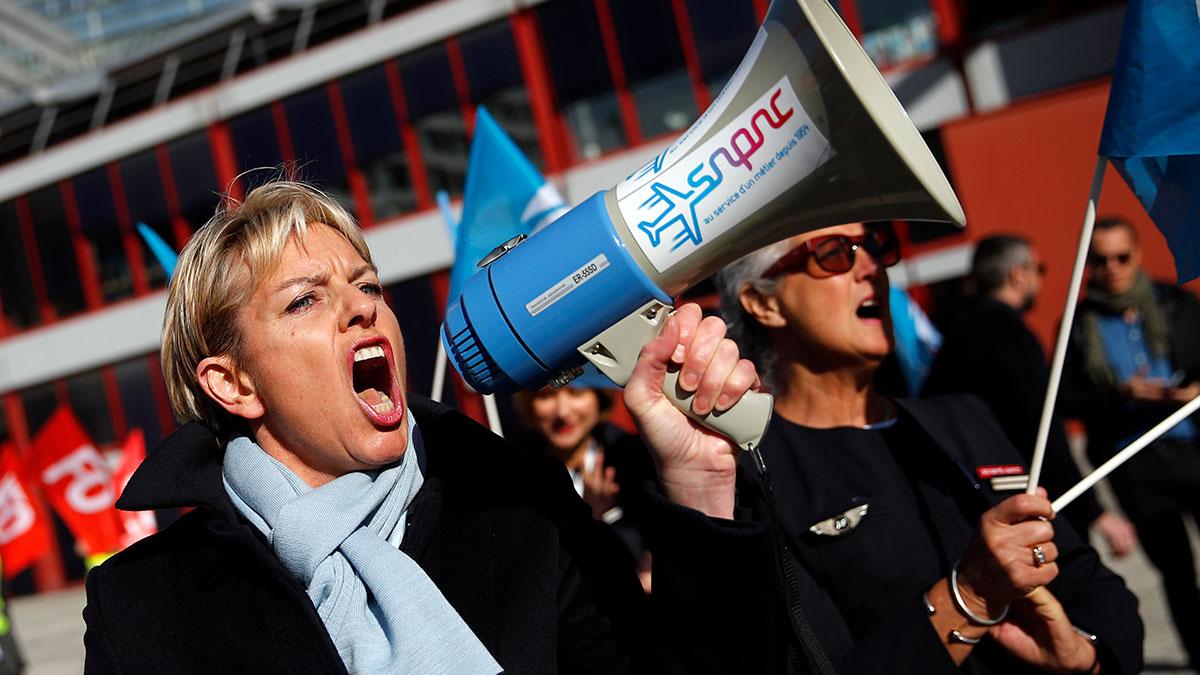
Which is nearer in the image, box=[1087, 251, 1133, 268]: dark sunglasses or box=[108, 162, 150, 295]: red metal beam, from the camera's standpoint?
box=[1087, 251, 1133, 268]: dark sunglasses

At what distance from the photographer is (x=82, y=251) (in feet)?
56.2

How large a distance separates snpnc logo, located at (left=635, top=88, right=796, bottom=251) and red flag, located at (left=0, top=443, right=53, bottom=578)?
738cm

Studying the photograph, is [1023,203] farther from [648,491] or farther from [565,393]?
[648,491]

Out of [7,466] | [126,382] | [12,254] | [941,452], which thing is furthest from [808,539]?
[12,254]

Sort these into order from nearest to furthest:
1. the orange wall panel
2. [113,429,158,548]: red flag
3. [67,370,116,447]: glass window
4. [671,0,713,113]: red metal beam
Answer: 1. [113,429,158,548]: red flag
2. the orange wall panel
3. [671,0,713,113]: red metal beam
4. [67,370,116,447]: glass window

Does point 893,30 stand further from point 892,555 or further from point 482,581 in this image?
point 482,581


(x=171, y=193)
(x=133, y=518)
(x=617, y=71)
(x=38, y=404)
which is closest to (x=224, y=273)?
(x=133, y=518)

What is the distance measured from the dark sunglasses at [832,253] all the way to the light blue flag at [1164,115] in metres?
0.49

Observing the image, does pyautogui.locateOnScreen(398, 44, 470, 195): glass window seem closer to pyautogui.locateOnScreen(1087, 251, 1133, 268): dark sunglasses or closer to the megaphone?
pyautogui.locateOnScreen(1087, 251, 1133, 268): dark sunglasses

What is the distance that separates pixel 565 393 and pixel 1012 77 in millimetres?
10083

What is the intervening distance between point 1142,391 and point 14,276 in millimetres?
18109

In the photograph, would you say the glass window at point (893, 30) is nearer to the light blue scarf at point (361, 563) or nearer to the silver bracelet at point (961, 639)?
the silver bracelet at point (961, 639)

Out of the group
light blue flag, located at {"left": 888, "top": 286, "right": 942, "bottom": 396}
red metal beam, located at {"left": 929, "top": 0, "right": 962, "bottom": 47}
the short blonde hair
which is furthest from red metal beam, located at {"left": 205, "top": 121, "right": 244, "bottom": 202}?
the short blonde hair

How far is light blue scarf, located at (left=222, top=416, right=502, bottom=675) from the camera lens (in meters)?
1.60
